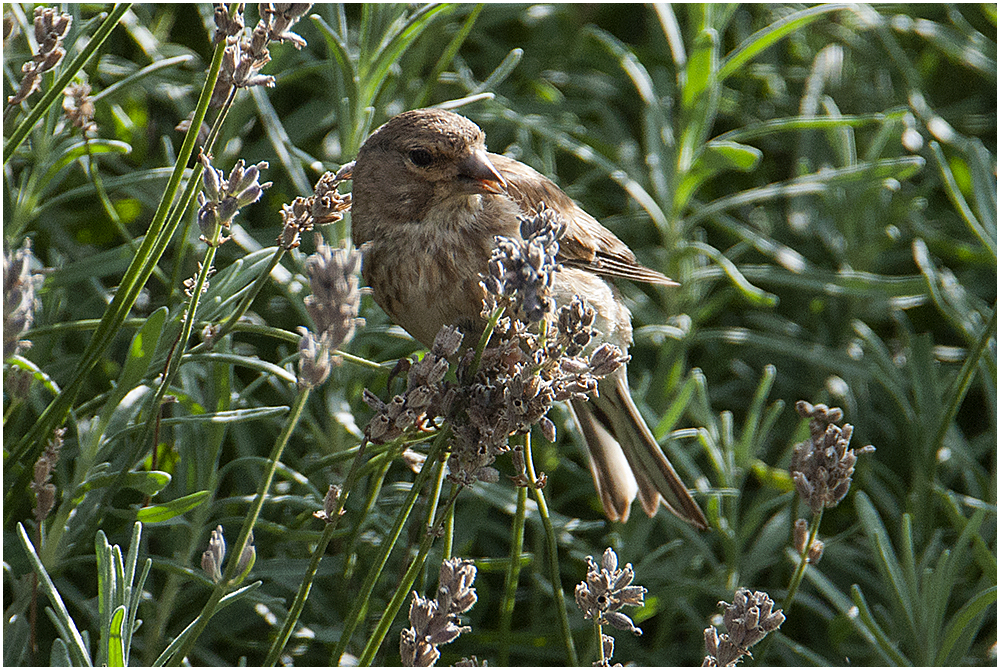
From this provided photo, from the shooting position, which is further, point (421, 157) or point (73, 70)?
point (421, 157)

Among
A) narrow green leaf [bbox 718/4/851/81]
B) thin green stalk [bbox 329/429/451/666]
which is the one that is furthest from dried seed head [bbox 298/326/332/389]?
narrow green leaf [bbox 718/4/851/81]

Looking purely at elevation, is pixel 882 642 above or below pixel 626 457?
below

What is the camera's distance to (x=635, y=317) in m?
2.49

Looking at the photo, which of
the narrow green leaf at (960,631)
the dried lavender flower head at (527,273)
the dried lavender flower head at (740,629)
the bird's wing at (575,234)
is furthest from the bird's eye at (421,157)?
the narrow green leaf at (960,631)

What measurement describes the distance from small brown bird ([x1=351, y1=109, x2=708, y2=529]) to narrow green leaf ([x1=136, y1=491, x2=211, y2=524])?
1.79 feet

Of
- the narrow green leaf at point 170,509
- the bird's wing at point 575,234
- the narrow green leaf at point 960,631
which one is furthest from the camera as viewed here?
the bird's wing at point 575,234

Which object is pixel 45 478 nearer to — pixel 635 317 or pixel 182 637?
pixel 182 637

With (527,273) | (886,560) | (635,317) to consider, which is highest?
(527,273)

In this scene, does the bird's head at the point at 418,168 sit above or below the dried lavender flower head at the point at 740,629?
above

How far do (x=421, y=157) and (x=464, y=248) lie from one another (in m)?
0.19

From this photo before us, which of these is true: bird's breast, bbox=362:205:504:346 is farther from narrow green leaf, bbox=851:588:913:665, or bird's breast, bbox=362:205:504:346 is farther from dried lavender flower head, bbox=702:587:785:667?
narrow green leaf, bbox=851:588:913:665

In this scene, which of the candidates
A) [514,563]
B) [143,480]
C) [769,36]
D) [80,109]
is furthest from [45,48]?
[769,36]

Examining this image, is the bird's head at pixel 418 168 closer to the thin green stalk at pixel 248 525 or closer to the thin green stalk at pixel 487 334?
the thin green stalk at pixel 487 334

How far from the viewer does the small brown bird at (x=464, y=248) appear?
1758mm
